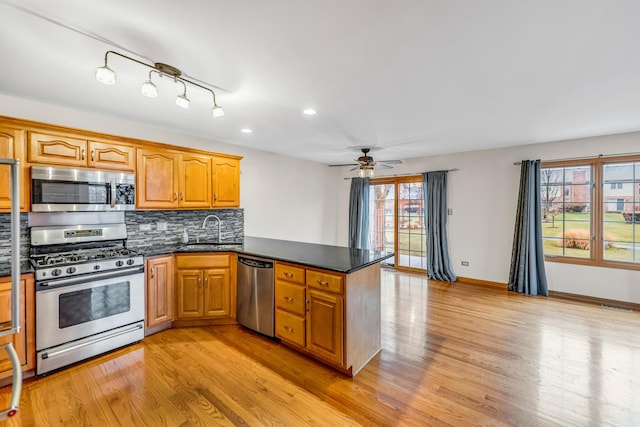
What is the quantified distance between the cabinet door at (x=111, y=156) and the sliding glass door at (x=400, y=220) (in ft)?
15.9

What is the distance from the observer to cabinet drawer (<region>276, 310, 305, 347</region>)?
107 inches

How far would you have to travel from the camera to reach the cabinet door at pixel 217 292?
3354 millimetres

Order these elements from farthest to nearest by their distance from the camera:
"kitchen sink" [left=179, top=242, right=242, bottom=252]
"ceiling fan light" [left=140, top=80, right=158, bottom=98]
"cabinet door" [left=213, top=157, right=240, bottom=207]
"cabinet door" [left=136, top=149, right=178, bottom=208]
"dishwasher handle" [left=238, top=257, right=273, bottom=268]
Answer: "cabinet door" [left=213, top=157, right=240, bottom=207] → "kitchen sink" [left=179, top=242, right=242, bottom=252] → "cabinet door" [left=136, top=149, right=178, bottom=208] → "dishwasher handle" [left=238, top=257, right=273, bottom=268] → "ceiling fan light" [left=140, top=80, right=158, bottom=98]

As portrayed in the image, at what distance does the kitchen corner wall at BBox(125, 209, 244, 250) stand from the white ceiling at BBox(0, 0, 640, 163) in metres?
1.23

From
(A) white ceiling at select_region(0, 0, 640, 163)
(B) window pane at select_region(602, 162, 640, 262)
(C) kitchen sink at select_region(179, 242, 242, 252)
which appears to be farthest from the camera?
(B) window pane at select_region(602, 162, 640, 262)

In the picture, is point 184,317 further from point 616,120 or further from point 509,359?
point 616,120

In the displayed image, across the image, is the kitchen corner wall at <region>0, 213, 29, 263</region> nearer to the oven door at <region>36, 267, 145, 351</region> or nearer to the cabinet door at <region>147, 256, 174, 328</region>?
the oven door at <region>36, 267, 145, 351</region>

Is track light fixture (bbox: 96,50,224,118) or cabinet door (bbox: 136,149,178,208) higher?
track light fixture (bbox: 96,50,224,118)

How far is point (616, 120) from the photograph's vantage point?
133 inches

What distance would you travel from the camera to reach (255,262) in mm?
3148

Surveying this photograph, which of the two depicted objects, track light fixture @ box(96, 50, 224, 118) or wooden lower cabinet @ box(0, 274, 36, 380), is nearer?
track light fixture @ box(96, 50, 224, 118)

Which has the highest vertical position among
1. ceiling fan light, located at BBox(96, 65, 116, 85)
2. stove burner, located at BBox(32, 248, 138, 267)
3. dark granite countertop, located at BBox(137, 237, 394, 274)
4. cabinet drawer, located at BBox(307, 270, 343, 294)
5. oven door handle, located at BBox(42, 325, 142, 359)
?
ceiling fan light, located at BBox(96, 65, 116, 85)

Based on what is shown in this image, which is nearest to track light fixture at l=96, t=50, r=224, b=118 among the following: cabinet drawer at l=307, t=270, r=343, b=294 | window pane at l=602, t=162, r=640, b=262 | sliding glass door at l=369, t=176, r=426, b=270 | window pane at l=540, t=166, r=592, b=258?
cabinet drawer at l=307, t=270, r=343, b=294

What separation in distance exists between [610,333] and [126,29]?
17.3 ft
